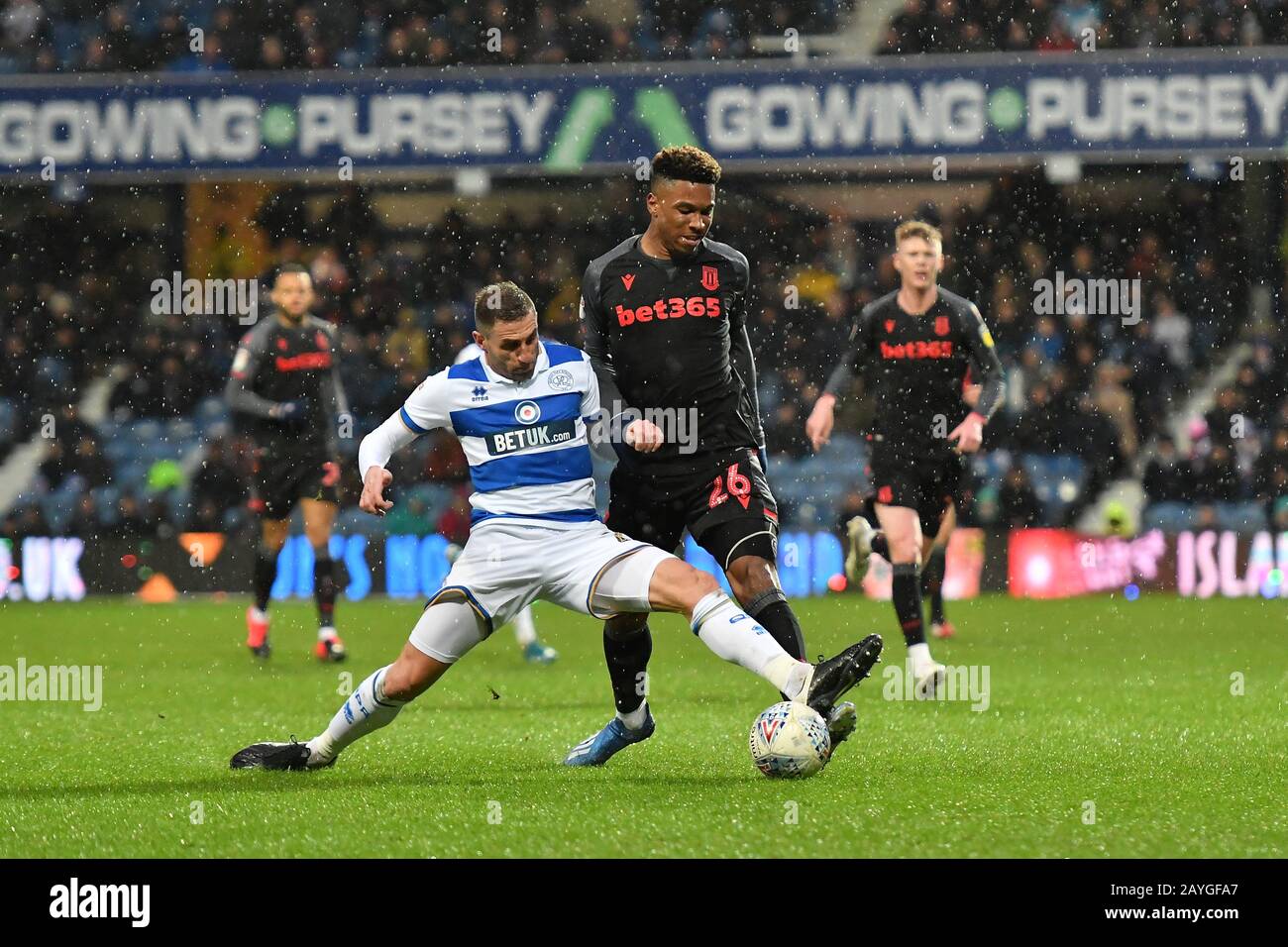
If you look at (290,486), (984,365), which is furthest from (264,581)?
(984,365)

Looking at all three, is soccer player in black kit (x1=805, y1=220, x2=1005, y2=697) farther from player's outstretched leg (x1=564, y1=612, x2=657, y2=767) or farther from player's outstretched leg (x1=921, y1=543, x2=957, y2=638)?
player's outstretched leg (x1=564, y1=612, x2=657, y2=767)

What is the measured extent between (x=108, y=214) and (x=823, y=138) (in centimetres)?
873

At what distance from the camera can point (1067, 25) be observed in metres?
18.0

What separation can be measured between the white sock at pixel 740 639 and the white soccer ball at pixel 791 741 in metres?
0.08

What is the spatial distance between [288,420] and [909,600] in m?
4.13

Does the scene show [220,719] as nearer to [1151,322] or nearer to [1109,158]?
[1109,158]

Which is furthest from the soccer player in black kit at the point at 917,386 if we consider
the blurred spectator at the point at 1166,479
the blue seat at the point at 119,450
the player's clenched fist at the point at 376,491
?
the blue seat at the point at 119,450

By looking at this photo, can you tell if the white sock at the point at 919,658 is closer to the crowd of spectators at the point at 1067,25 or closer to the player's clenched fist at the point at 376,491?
the player's clenched fist at the point at 376,491

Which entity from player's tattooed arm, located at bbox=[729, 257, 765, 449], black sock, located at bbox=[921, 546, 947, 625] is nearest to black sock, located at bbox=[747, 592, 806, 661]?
player's tattooed arm, located at bbox=[729, 257, 765, 449]

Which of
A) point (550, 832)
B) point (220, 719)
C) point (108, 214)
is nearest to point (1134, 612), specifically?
point (220, 719)

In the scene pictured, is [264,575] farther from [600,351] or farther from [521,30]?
[521,30]

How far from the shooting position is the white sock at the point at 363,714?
570cm

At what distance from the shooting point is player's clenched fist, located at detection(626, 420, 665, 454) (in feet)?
18.1

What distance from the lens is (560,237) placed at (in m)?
19.0
